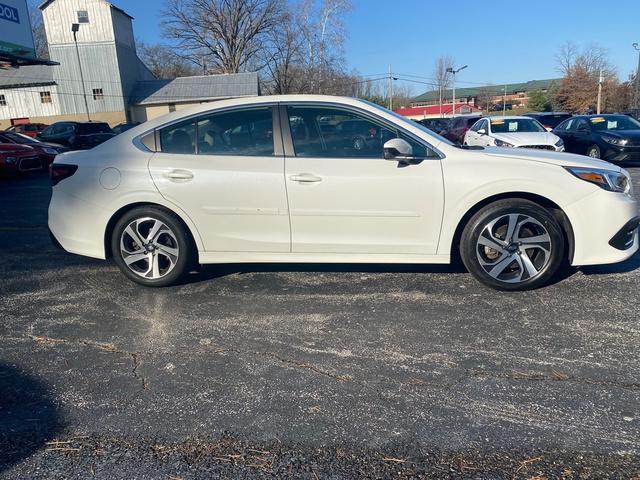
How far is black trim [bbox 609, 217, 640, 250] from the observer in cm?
365

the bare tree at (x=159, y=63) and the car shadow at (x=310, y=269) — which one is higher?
the bare tree at (x=159, y=63)

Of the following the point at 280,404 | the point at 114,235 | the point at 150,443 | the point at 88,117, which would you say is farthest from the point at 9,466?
the point at 88,117

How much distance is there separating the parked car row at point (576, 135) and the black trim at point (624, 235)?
744cm

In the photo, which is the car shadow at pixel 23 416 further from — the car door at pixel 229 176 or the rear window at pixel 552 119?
the rear window at pixel 552 119

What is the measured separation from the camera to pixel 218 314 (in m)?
3.58

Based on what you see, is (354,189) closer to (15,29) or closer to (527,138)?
(527,138)

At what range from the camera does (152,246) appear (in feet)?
13.2

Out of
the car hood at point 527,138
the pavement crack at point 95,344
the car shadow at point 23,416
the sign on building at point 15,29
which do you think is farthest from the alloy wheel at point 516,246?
the sign on building at point 15,29

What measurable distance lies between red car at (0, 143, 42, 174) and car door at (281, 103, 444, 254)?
10841 mm

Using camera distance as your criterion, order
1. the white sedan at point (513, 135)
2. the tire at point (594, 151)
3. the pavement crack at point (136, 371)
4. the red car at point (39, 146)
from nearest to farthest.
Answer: the pavement crack at point (136, 371) < the white sedan at point (513, 135) < the tire at point (594, 151) < the red car at point (39, 146)

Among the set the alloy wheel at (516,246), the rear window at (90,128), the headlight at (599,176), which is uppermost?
the rear window at (90,128)

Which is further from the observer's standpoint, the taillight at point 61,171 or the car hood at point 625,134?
the car hood at point 625,134

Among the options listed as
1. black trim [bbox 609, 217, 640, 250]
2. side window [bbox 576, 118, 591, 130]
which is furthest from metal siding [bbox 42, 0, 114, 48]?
black trim [bbox 609, 217, 640, 250]

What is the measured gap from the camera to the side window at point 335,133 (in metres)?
3.81
